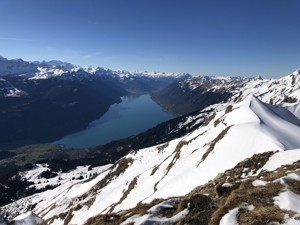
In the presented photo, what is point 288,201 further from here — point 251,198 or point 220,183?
point 220,183

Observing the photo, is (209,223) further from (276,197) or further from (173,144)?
(173,144)

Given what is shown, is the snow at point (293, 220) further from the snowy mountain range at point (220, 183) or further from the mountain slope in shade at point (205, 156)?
the mountain slope in shade at point (205, 156)

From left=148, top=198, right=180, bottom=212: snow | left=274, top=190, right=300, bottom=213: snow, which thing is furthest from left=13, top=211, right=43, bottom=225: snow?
left=274, top=190, right=300, bottom=213: snow

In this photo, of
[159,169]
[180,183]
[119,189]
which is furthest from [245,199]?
[119,189]

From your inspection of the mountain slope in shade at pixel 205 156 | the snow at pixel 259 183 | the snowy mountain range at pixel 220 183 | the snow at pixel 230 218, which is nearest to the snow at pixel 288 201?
the snowy mountain range at pixel 220 183

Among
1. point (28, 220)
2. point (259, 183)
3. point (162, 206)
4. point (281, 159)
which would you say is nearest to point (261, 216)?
point (259, 183)

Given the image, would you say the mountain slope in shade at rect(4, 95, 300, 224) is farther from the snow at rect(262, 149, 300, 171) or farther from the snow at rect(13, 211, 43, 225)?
the snow at rect(13, 211, 43, 225)
